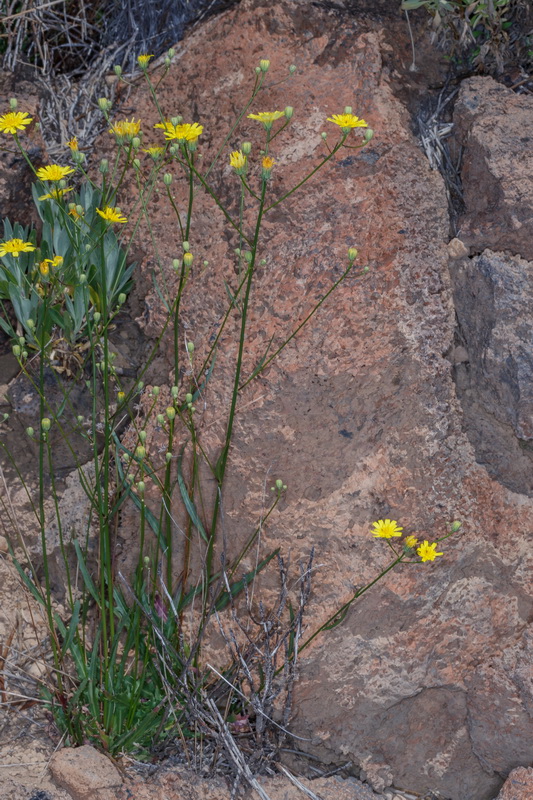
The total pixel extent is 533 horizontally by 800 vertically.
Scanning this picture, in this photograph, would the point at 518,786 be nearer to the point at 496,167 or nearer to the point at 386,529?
the point at 386,529

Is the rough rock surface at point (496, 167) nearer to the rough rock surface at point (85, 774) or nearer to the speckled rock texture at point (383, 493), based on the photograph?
the speckled rock texture at point (383, 493)

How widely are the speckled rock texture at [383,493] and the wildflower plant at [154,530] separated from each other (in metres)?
0.06

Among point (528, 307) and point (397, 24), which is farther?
point (397, 24)

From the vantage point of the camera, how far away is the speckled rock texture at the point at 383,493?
92.3 inches

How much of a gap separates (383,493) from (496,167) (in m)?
1.07

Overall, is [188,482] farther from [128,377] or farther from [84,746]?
[84,746]

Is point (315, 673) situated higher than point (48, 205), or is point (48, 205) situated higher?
point (48, 205)

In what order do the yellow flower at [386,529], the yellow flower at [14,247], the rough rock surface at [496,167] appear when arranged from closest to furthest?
the yellow flower at [386,529] → the yellow flower at [14,247] → the rough rock surface at [496,167]

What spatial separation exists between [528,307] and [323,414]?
69 centimetres

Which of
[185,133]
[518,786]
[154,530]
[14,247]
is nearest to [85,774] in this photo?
[154,530]

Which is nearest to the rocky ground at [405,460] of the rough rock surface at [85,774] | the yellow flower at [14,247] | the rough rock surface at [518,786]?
the rough rock surface at [518,786]

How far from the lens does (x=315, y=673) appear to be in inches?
92.1

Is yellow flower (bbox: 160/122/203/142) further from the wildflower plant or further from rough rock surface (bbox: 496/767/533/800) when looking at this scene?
rough rock surface (bbox: 496/767/533/800)

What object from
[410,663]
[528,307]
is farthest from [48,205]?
[410,663]
